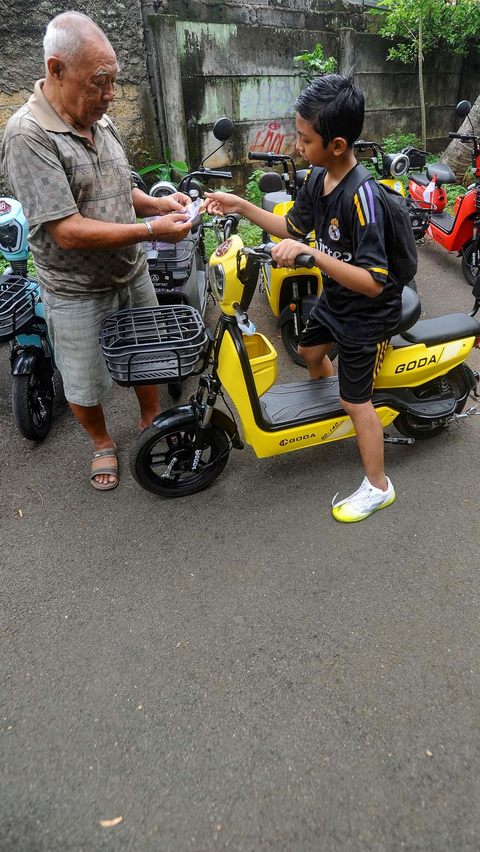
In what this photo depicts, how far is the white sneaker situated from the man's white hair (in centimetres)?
220

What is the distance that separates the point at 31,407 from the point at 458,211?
14.1 ft

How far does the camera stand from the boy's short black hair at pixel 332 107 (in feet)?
5.76

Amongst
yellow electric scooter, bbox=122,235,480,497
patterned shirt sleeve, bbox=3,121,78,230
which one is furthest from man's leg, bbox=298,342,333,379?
patterned shirt sleeve, bbox=3,121,78,230

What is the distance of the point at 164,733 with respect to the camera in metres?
1.71

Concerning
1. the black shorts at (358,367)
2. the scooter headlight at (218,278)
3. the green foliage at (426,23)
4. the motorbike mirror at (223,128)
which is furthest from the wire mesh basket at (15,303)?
the green foliage at (426,23)

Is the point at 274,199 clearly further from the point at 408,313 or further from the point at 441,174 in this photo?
the point at 441,174

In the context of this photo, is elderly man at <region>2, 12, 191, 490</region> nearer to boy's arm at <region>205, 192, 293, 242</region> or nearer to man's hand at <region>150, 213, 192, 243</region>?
man's hand at <region>150, 213, 192, 243</region>

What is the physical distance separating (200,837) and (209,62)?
700cm

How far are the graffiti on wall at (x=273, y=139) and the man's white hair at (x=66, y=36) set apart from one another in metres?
5.36

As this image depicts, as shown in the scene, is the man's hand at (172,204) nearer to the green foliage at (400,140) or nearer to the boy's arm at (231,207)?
the boy's arm at (231,207)

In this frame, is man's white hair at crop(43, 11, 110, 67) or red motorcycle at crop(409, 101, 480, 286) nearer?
man's white hair at crop(43, 11, 110, 67)

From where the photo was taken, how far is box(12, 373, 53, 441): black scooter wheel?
9.37 ft

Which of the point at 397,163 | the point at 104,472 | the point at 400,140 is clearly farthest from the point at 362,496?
the point at 400,140

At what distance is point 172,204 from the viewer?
2.50m
